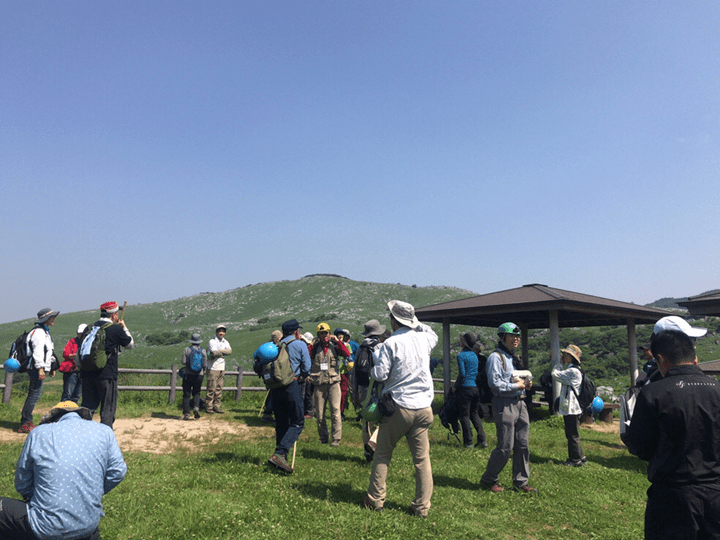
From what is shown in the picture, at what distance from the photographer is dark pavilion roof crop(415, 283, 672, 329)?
1292cm

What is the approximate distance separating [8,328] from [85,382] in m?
152

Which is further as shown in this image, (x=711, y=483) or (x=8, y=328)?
(x=8, y=328)

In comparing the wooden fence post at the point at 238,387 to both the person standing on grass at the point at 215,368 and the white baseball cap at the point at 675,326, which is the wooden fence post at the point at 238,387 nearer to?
the person standing on grass at the point at 215,368

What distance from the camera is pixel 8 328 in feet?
413

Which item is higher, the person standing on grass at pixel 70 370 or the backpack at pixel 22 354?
the backpack at pixel 22 354

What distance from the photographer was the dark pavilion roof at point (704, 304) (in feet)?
37.6

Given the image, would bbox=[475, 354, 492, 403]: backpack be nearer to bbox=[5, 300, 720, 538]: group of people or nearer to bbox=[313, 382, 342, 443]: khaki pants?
bbox=[5, 300, 720, 538]: group of people

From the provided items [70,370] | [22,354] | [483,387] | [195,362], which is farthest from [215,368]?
[483,387]

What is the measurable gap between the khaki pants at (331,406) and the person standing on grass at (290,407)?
6.21 feet

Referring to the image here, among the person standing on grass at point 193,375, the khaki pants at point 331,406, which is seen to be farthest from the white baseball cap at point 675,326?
the person standing on grass at point 193,375

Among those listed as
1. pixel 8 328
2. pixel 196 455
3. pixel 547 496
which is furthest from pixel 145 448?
pixel 8 328

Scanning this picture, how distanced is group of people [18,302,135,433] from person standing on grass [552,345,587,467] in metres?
7.21

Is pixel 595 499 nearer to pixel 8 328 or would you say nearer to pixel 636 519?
pixel 636 519

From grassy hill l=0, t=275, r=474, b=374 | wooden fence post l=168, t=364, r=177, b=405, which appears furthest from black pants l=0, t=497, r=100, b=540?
grassy hill l=0, t=275, r=474, b=374
